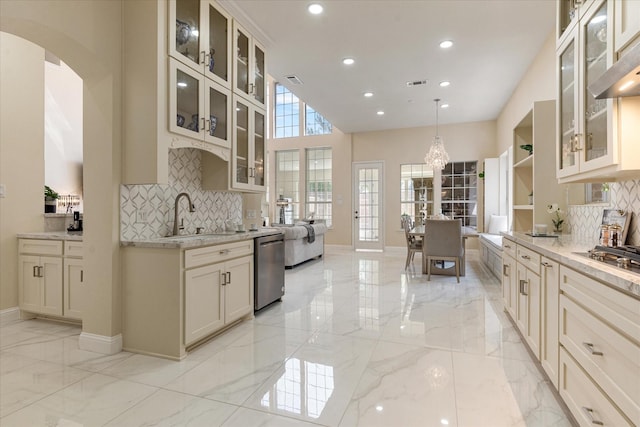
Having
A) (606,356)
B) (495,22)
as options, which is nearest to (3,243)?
(606,356)

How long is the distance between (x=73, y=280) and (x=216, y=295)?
149 centimetres

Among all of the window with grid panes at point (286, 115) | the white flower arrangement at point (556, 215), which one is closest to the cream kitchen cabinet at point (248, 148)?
the white flower arrangement at point (556, 215)

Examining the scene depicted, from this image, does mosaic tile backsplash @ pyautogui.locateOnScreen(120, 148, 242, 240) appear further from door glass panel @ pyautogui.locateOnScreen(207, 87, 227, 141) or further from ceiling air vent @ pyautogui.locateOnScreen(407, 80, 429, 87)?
ceiling air vent @ pyautogui.locateOnScreen(407, 80, 429, 87)

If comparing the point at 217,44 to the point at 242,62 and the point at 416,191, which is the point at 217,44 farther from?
the point at 416,191

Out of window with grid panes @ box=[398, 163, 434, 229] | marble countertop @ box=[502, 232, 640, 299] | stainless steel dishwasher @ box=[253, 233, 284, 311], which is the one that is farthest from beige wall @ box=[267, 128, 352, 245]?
marble countertop @ box=[502, 232, 640, 299]

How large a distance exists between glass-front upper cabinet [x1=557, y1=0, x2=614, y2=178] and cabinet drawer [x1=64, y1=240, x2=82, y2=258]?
4.10 m

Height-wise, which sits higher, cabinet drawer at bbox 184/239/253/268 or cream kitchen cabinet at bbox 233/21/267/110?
cream kitchen cabinet at bbox 233/21/267/110

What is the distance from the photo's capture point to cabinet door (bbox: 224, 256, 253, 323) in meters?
2.98

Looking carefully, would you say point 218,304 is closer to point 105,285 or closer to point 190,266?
point 190,266

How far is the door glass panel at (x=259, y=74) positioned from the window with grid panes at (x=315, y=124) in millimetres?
5031

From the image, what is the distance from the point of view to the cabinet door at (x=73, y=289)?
3.10 meters

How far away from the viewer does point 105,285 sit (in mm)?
2584

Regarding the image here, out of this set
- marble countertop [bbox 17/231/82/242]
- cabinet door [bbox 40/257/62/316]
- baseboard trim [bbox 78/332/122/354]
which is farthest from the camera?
cabinet door [bbox 40/257/62/316]

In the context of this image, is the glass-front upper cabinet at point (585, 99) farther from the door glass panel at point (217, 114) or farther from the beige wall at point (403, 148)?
the beige wall at point (403, 148)
